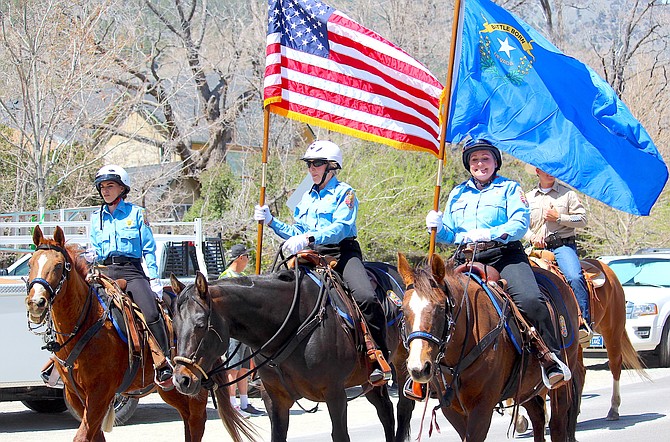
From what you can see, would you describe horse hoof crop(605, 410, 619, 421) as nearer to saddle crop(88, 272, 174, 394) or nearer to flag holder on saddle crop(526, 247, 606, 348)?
flag holder on saddle crop(526, 247, 606, 348)

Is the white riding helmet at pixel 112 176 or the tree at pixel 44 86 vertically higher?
the tree at pixel 44 86

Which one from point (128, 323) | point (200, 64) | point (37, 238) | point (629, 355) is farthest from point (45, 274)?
point (200, 64)

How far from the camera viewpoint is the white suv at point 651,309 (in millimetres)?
16516

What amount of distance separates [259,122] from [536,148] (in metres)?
18.2

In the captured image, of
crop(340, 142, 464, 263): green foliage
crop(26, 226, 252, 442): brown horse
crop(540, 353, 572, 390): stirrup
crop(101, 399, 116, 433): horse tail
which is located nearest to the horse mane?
crop(26, 226, 252, 442): brown horse

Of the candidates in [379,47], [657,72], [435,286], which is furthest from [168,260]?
[657,72]

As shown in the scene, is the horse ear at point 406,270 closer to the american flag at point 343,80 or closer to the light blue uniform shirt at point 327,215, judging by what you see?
the light blue uniform shirt at point 327,215

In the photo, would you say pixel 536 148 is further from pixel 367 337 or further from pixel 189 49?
pixel 189 49

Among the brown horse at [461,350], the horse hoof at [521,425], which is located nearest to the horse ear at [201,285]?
the brown horse at [461,350]

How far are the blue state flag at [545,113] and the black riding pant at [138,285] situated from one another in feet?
10.9

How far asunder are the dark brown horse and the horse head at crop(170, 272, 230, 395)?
0.05ft

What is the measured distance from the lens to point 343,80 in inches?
386

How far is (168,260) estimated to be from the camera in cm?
1352

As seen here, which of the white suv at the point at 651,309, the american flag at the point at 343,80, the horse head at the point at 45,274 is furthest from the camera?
the white suv at the point at 651,309
